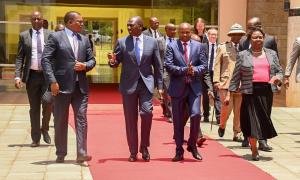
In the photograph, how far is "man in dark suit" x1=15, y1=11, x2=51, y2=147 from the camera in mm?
9820

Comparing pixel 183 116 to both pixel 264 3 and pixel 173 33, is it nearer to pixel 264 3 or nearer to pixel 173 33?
pixel 173 33

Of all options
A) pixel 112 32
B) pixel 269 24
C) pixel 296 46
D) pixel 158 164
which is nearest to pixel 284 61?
pixel 269 24

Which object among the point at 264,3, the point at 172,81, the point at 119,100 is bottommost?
the point at 119,100

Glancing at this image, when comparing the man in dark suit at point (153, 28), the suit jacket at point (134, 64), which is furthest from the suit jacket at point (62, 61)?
the man in dark suit at point (153, 28)

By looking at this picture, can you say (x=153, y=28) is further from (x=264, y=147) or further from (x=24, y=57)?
(x=264, y=147)

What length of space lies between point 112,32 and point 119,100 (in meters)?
13.2

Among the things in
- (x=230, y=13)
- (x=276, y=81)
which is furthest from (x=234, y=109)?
(x=230, y=13)

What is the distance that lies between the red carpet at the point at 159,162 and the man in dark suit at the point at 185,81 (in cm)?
39

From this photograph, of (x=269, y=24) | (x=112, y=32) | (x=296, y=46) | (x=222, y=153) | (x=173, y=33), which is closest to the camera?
(x=222, y=153)

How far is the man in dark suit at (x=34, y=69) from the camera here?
9820 mm

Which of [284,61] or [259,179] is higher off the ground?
[284,61]

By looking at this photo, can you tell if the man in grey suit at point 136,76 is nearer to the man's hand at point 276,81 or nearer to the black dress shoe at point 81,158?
the black dress shoe at point 81,158

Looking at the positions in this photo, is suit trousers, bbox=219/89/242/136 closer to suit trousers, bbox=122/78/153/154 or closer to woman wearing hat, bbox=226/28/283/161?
woman wearing hat, bbox=226/28/283/161

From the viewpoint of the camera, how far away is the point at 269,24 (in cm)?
1672
